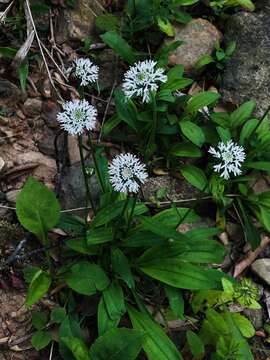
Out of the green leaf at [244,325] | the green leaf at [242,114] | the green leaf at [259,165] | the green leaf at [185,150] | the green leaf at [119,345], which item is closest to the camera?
the green leaf at [119,345]

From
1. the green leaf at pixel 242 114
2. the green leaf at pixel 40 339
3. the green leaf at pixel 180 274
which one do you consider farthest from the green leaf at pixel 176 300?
the green leaf at pixel 242 114

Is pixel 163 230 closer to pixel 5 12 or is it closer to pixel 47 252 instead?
pixel 47 252

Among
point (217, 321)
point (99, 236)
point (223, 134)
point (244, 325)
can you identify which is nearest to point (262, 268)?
point (244, 325)

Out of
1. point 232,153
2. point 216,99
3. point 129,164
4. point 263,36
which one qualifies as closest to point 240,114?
point 216,99

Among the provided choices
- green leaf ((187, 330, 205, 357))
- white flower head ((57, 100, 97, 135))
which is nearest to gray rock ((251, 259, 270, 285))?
green leaf ((187, 330, 205, 357))

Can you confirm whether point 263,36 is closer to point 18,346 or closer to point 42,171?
point 42,171

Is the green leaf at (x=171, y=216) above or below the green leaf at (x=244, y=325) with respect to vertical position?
above

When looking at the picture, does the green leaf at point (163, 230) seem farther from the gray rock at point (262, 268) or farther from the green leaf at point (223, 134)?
the green leaf at point (223, 134)

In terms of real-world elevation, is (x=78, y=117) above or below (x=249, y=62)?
below
